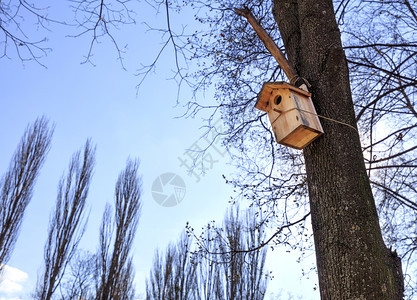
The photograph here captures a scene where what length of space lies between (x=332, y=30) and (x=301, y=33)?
192 millimetres

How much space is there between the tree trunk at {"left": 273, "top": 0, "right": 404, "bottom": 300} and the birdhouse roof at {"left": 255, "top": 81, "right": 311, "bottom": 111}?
0.39ft

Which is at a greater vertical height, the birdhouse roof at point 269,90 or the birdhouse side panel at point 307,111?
the birdhouse roof at point 269,90

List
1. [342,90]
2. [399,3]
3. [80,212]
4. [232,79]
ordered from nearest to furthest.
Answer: [342,90], [399,3], [232,79], [80,212]

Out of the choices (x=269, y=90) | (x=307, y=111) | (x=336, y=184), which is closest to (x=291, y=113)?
(x=307, y=111)

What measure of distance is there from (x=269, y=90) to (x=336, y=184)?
89cm

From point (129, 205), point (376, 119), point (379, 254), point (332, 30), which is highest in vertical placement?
point (129, 205)

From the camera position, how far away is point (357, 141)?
202cm

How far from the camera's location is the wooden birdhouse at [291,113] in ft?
6.79

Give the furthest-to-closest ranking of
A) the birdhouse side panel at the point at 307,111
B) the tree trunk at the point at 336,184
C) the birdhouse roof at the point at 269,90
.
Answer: the birdhouse roof at the point at 269,90 → the birdhouse side panel at the point at 307,111 → the tree trunk at the point at 336,184

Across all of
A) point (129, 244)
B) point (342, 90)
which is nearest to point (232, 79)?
point (342, 90)

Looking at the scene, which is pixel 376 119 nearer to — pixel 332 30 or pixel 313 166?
pixel 332 30

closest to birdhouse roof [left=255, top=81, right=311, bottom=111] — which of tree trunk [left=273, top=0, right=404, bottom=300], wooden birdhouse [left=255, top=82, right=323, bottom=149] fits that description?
wooden birdhouse [left=255, top=82, right=323, bottom=149]

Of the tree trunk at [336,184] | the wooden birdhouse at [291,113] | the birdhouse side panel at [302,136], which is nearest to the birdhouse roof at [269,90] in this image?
the wooden birdhouse at [291,113]

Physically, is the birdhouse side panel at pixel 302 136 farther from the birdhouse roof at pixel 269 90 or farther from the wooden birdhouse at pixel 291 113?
the birdhouse roof at pixel 269 90
